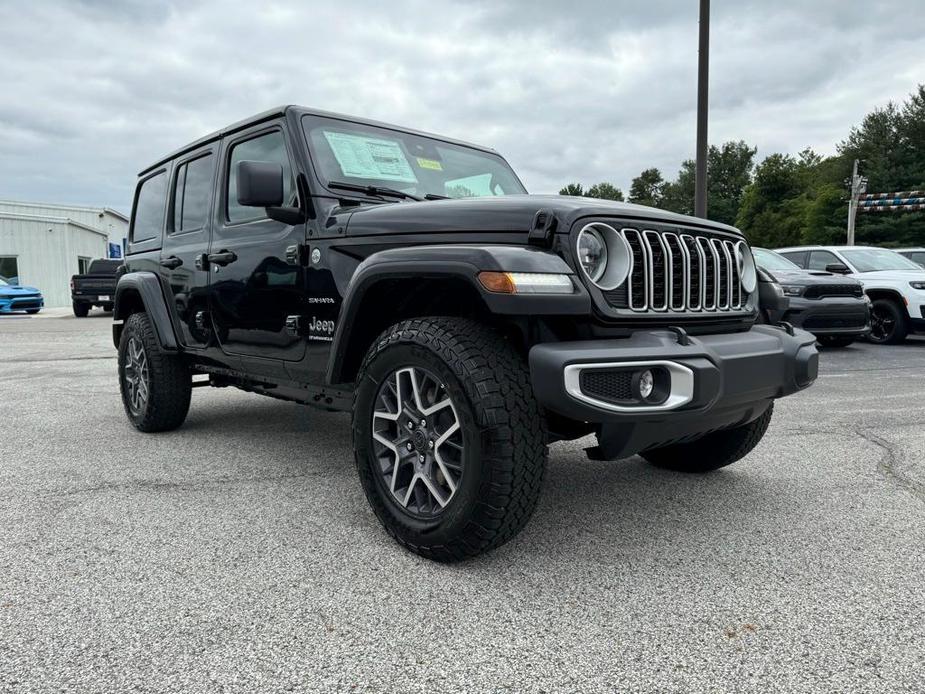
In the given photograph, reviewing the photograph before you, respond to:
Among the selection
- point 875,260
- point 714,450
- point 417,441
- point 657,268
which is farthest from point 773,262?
point 417,441

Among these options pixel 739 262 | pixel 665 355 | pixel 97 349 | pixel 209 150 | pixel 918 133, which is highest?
pixel 918 133

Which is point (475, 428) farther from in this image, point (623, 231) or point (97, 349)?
point (97, 349)

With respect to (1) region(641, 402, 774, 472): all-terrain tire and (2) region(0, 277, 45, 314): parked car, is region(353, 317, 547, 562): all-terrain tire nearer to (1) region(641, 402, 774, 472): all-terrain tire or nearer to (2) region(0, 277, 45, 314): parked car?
(1) region(641, 402, 774, 472): all-terrain tire

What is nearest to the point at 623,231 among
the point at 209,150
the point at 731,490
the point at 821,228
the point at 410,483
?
the point at 410,483

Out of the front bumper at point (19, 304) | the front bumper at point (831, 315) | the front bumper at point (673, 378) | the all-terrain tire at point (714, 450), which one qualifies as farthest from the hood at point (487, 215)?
the front bumper at point (19, 304)

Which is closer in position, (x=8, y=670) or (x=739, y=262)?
(x=8, y=670)

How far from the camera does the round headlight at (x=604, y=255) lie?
2592 millimetres

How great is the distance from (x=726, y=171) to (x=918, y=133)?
30.1 m

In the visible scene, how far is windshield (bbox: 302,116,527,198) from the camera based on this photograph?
3.58 metres

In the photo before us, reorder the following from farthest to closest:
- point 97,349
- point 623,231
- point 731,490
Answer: point 97,349 → point 731,490 → point 623,231

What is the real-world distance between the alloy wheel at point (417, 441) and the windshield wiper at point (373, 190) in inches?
45.5

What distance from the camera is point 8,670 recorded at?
1927mm

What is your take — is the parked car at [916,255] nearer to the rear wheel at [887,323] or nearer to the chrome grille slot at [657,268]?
the rear wheel at [887,323]

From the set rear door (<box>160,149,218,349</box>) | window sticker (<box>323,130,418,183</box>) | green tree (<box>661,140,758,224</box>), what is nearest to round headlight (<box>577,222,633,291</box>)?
window sticker (<box>323,130,418,183</box>)
